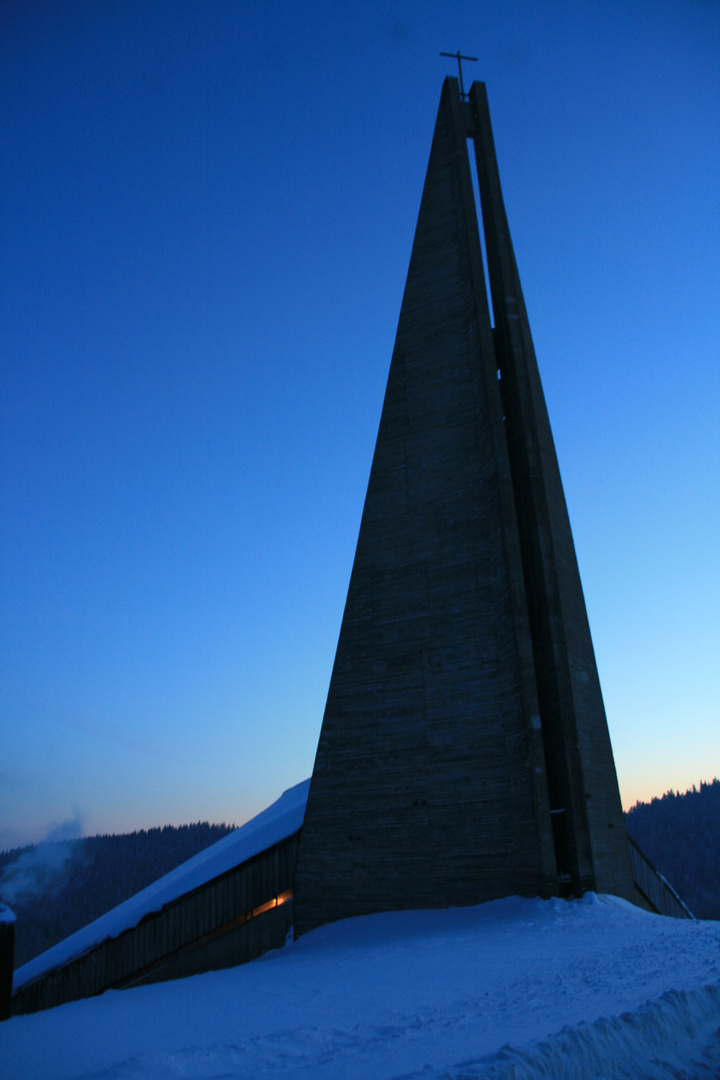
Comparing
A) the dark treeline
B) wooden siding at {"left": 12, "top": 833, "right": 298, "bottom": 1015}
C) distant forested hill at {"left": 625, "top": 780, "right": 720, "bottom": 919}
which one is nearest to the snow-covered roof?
wooden siding at {"left": 12, "top": 833, "right": 298, "bottom": 1015}

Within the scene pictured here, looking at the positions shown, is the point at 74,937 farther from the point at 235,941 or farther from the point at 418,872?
the point at 418,872

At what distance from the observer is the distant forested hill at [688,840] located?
67.6 metres

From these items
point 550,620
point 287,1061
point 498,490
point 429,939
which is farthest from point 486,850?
point 287,1061

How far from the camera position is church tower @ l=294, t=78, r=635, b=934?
11.1 metres

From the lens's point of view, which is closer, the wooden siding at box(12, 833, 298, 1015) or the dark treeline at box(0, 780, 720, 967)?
the wooden siding at box(12, 833, 298, 1015)

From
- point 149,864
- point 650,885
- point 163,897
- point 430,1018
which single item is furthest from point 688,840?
point 430,1018

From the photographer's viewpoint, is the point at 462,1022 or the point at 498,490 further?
the point at 498,490

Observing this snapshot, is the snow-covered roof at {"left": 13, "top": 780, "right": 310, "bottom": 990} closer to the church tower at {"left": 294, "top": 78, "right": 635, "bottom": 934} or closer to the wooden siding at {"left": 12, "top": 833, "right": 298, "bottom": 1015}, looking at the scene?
the wooden siding at {"left": 12, "top": 833, "right": 298, "bottom": 1015}

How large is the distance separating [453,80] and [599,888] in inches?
599

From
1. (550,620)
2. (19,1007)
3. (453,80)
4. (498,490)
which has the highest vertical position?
(453,80)

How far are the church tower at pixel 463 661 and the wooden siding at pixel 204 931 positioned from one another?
627mm

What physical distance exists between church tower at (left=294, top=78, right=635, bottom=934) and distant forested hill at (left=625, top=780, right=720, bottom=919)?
61567mm

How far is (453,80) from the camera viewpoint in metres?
15.7

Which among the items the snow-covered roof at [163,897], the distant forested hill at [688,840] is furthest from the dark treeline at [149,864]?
the snow-covered roof at [163,897]
